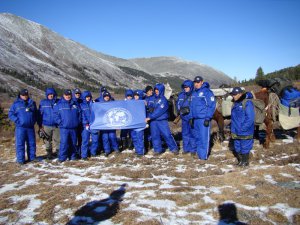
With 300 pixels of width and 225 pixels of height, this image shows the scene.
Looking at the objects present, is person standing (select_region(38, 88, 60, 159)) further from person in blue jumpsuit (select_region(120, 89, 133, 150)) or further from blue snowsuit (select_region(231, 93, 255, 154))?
blue snowsuit (select_region(231, 93, 255, 154))

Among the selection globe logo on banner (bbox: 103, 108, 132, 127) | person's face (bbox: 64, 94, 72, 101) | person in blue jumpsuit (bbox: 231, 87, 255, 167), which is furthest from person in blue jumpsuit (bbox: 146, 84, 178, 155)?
person's face (bbox: 64, 94, 72, 101)

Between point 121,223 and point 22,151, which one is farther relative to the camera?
point 22,151

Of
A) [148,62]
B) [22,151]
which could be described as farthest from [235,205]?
[148,62]

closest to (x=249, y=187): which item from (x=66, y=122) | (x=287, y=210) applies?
(x=287, y=210)

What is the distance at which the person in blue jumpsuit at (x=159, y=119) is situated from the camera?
1030 centimetres

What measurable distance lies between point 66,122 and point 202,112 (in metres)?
4.30

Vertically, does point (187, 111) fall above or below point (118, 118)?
above

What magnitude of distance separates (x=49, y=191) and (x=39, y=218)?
Result: 1.61 m

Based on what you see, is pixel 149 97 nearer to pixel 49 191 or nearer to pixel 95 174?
pixel 95 174

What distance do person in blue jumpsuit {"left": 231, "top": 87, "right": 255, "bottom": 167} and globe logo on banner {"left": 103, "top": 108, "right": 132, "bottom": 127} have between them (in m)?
3.74

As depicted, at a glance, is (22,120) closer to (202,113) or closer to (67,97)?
(67,97)

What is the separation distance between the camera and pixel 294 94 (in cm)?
1021

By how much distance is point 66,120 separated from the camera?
10.0m

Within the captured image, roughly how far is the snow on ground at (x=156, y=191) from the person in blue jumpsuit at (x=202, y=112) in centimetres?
50
